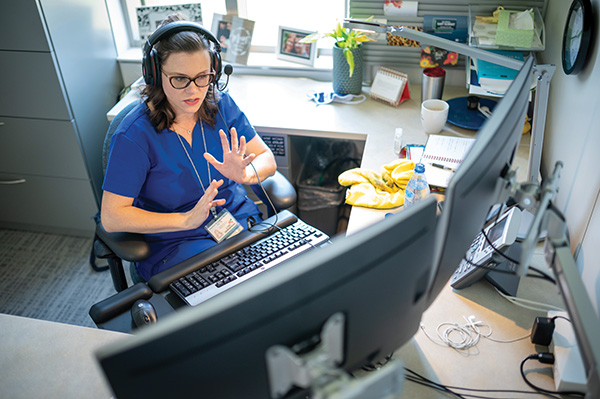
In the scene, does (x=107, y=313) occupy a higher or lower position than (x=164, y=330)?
lower

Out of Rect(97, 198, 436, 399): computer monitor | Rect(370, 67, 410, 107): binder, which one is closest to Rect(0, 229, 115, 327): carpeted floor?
Rect(370, 67, 410, 107): binder

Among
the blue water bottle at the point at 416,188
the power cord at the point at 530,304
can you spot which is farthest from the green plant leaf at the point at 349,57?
the power cord at the point at 530,304

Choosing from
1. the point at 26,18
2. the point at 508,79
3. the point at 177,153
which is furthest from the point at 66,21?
the point at 508,79

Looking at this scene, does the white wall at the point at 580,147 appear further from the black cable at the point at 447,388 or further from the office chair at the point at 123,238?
the office chair at the point at 123,238

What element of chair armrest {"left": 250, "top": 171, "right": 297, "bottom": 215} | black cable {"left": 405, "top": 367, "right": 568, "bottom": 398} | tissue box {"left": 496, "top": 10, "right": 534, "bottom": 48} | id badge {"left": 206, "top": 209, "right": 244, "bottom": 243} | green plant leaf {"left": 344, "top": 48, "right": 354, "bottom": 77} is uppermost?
tissue box {"left": 496, "top": 10, "right": 534, "bottom": 48}

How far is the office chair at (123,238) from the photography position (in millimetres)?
1438

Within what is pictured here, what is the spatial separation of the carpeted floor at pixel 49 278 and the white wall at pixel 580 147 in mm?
1865

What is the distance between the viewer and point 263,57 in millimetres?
2545

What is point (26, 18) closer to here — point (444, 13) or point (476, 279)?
point (444, 13)

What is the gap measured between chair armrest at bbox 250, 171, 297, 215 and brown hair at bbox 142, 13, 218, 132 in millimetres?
272

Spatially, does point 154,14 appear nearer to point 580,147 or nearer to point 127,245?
point 127,245

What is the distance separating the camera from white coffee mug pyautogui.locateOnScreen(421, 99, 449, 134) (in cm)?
188

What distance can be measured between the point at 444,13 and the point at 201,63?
4.08 feet

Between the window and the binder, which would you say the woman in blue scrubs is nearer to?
the binder
